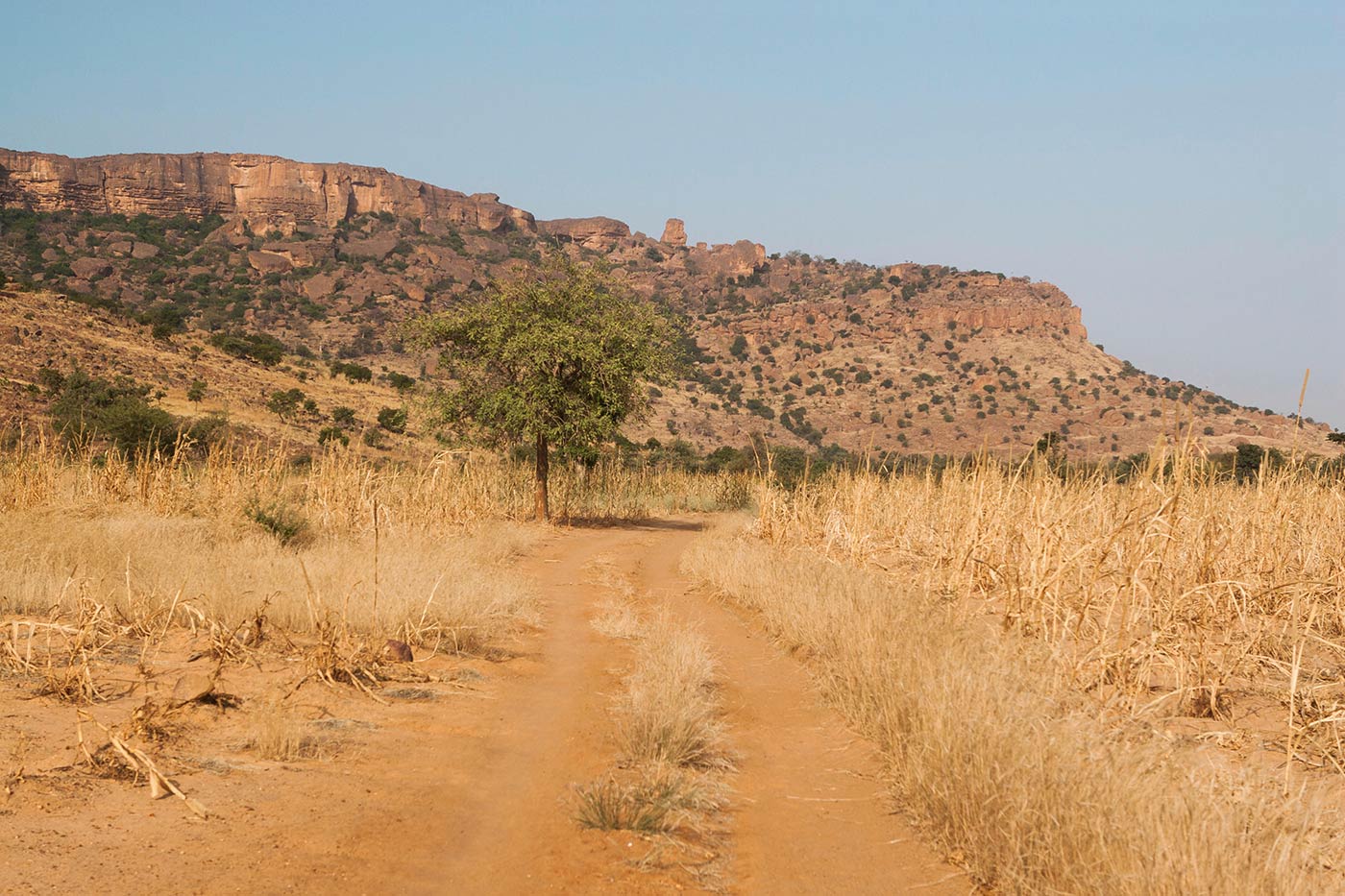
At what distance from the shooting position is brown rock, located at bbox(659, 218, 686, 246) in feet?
526

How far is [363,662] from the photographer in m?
7.05

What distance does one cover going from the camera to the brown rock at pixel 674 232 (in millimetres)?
160250

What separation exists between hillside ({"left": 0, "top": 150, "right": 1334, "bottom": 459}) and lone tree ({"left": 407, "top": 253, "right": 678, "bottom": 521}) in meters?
14.4

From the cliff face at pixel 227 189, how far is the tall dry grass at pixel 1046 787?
12283 centimetres

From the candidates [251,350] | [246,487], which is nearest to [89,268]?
[251,350]

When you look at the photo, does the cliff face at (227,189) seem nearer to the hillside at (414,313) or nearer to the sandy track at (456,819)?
the hillside at (414,313)

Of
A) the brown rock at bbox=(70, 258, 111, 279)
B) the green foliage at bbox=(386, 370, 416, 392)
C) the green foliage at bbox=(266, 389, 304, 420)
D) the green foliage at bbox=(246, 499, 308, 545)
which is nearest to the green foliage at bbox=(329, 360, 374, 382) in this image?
the green foliage at bbox=(386, 370, 416, 392)

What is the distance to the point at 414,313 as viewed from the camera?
75688 mm

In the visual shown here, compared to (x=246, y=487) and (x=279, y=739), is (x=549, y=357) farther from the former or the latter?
(x=279, y=739)

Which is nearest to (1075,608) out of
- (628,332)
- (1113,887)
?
(1113,887)

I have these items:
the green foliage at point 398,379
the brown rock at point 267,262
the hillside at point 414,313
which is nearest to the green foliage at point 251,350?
the hillside at point 414,313

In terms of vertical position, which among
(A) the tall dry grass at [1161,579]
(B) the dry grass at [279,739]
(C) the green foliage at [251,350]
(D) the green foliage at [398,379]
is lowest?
(B) the dry grass at [279,739]

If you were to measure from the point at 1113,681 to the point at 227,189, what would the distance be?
13944 cm

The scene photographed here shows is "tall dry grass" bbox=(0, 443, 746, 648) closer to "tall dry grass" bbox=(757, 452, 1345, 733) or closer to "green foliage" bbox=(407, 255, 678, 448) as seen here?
"green foliage" bbox=(407, 255, 678, 448)
